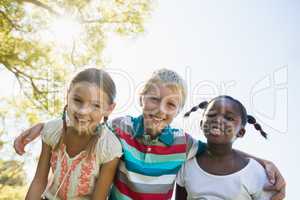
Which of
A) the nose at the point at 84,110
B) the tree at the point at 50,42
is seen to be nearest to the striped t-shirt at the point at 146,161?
the nose at the point at 84,110

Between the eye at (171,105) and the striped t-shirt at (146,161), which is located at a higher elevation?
the eye at (171,105)

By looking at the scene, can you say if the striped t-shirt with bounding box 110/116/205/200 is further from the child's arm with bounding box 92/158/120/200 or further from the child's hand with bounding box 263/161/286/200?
the child's hand with bounding box 263/161/286/200

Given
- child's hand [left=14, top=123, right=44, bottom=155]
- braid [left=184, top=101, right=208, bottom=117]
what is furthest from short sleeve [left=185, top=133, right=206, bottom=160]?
child's hand [left=14, top=123, right=44, bottom=155]

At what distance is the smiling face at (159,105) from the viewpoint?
2.46 m

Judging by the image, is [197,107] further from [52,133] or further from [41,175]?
[41,175]

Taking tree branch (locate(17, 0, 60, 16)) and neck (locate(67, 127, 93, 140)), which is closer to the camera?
neck (locate(67, 127, 93, 140))

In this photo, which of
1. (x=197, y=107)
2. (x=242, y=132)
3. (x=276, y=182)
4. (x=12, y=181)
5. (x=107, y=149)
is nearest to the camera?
(x=107, y=149)

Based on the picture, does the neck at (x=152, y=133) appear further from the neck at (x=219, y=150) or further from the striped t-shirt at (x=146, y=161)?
the neck at (x=219, y=150)

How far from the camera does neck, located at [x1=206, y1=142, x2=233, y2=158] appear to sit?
2.66m

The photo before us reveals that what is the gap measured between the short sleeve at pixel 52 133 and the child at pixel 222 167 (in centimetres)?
86

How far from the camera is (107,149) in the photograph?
242cm

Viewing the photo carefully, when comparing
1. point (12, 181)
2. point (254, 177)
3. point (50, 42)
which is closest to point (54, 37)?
point (50, 42)

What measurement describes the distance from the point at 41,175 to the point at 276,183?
1.53 m

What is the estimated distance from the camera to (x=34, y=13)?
7.28 metres
